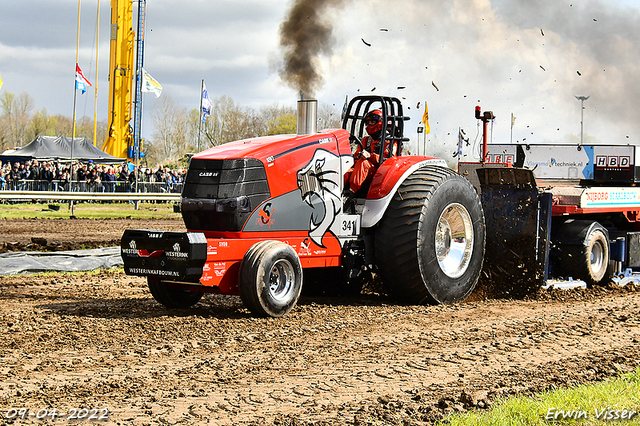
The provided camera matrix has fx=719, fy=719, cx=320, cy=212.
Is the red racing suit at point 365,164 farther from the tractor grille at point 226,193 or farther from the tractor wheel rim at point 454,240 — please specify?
the tractor grille at point 226,193

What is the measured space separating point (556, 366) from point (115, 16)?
106ft

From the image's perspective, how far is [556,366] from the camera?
550 cm

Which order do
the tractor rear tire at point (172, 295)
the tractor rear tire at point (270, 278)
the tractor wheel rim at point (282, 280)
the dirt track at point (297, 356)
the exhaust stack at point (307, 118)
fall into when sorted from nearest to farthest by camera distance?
the dirt track at point (297, 356) < the tractor rear tire at point (270, 278) < the tractor wheel rim at point (282, 280) < the tractor rear tire at point (172, 295) < the exhaust stack at point (307, 118)

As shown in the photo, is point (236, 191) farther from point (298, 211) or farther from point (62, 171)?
point (62, 171)

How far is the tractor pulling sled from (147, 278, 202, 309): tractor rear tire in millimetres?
14

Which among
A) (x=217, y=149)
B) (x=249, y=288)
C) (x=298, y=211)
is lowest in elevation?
(x=249, y=288)

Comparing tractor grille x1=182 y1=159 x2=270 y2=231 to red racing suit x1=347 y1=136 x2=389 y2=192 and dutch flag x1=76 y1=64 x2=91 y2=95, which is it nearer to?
red racing suit x1=347 y1=136 x2=389 y2=192

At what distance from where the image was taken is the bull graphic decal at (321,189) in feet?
24.5

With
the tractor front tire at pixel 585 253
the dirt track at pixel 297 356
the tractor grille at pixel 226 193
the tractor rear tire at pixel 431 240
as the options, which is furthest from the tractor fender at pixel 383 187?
the tractor front tire at pixel 585 253

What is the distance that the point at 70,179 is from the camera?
86.4 ft

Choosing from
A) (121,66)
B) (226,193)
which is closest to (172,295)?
(226,193)

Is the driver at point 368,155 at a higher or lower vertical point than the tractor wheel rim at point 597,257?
higher

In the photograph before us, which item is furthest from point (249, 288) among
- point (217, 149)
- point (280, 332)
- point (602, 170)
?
point (602, 170)

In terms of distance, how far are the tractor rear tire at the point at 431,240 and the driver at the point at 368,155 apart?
0.41m
